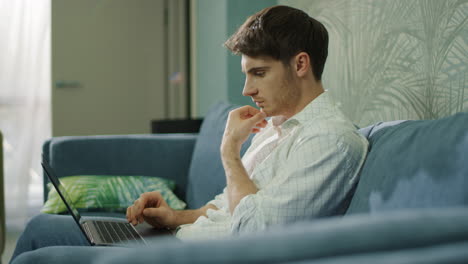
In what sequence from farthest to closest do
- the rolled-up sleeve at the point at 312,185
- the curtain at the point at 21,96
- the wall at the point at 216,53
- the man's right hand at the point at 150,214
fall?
the curtain at the point at 21,96 → the wall at the point at 216,53 → the man's right hand at the point at 150,214 → the rolled-up sleeve at the point at 312,185

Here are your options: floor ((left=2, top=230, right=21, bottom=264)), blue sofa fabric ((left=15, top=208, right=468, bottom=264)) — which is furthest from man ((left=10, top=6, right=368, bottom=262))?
floor ((left=2, top=230, right=21, bottom=264))

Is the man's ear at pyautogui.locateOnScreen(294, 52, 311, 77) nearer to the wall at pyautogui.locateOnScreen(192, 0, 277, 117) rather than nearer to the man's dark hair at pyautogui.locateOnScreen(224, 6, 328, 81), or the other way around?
the man's dark hair at pyautogui.locateOnScreen(224, 6, 328, 81)

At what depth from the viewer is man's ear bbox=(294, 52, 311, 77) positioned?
1195 millimetres

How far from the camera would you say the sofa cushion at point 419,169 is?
69 cm

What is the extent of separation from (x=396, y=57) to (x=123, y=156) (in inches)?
52.1

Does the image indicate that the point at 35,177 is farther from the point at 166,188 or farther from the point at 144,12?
the point at 166,188

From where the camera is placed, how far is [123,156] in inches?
88.7

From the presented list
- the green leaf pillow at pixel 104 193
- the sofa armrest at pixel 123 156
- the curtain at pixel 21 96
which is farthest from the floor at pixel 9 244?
the green leaf pillow at pixel 104 193

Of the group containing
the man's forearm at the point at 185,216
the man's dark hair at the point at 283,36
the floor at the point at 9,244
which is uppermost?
the man's dark hair at the point at 283,36

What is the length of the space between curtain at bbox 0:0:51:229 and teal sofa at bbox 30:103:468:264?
2689mm

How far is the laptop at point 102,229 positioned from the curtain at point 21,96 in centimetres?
283

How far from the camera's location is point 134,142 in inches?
89.4

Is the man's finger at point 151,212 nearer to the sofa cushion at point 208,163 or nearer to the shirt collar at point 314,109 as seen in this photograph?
the sofa cushion at point 208,163

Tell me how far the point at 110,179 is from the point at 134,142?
0.29 meters
